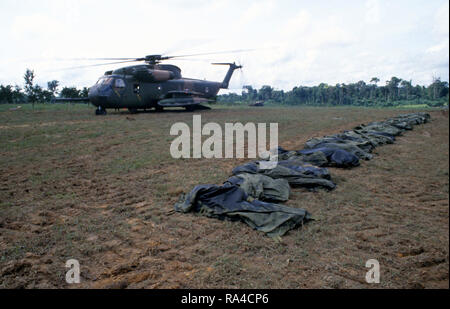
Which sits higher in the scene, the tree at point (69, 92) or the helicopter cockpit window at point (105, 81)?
the tree at point (69, 92)

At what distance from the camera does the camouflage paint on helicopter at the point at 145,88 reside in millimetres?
17925

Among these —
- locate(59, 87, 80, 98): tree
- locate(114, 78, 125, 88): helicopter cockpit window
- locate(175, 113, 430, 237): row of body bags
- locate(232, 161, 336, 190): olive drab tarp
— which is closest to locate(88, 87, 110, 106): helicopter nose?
locate(114, 78, 125, 88): helicopter cockpit window

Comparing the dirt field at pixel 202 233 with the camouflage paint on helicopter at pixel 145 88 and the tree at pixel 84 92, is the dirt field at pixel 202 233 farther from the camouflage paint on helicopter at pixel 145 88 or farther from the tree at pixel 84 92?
the tree at pixel 84 92

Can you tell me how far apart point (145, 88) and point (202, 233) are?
17838mm

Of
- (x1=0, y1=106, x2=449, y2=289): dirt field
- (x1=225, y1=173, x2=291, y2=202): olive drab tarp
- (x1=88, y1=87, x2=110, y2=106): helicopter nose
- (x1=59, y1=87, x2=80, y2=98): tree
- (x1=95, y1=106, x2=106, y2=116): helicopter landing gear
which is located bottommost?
(x1=0, y1=106, x2=449, y2=289): dirt field

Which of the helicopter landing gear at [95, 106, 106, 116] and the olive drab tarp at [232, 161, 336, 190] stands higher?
the helicopter landing gear at [95, 106, 106, 116]

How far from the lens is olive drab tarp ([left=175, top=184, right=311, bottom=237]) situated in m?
3.54

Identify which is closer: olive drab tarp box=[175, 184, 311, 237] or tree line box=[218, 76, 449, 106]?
olive drab tarp box=[175, 184, 311, 237]

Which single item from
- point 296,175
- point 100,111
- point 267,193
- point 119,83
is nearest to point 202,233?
point 267,193

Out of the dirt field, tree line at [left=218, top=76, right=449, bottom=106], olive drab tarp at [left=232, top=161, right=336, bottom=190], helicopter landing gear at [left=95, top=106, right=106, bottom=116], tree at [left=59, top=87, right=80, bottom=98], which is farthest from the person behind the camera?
tree line at [left=218, top=76, right=449, bottom=106]

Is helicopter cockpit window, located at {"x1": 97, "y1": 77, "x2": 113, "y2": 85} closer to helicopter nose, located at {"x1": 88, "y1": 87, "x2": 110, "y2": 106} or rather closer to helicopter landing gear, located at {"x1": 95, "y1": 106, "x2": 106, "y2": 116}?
helicopter nose, located at {"x1": 88, "y1": 87, "x2": 110, "y2": 106}

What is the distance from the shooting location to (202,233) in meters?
3.48

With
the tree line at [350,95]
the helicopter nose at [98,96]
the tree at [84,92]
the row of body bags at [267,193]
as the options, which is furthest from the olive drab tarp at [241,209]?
the tree line at [350,95]

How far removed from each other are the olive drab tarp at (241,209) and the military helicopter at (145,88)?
15644 millimetres
